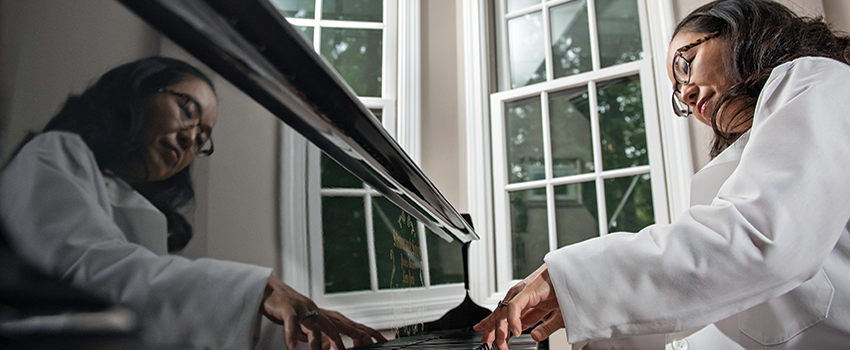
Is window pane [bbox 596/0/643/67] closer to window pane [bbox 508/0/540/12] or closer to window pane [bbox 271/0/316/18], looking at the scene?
window pane [bbox 508/0/540/12]

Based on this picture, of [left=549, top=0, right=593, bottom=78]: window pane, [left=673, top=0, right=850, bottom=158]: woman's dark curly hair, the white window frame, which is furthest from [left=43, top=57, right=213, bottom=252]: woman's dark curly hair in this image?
[left=549, top=0, right=593, bottom=78]: window pane

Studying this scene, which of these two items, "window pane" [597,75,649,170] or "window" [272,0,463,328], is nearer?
"window" [272,0,463,328]

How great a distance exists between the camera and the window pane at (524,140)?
2462 mm

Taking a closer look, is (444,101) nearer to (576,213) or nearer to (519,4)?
(519,4)

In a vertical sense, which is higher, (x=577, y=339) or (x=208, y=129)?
(x=208, y=129)

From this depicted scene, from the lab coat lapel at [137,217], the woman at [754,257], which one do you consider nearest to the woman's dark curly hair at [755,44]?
the woman at [754,257]

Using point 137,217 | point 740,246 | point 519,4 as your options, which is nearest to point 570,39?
point 519,4

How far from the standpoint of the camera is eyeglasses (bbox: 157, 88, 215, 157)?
23cm

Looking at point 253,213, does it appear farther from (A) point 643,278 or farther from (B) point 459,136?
(B) point 459,136

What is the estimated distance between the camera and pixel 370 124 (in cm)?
40

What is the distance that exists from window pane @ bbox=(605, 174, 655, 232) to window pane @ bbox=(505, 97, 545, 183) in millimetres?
375

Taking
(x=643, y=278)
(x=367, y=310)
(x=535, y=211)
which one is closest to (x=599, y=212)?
(x=535, y=211)

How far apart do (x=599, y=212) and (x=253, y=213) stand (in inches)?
82.8

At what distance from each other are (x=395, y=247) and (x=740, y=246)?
0.40 meters
